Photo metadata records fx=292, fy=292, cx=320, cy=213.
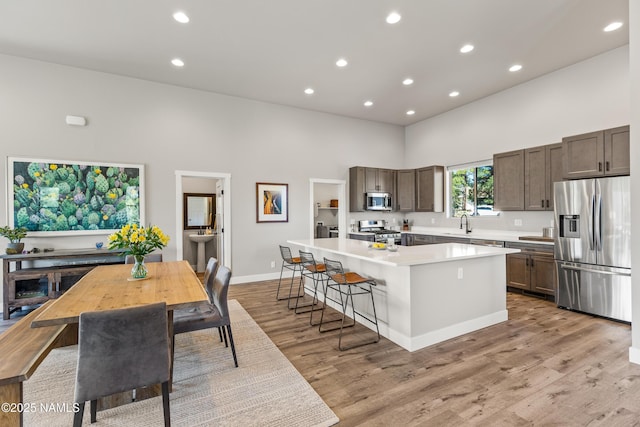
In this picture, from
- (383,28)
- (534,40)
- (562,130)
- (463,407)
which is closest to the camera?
(463,407)

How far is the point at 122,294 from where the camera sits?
7.30 ft

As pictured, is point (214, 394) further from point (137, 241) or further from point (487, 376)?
point (487, 376)

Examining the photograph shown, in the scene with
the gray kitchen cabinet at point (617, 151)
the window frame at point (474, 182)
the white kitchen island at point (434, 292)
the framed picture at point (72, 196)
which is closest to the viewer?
the white kitchen island at point (434, 292)

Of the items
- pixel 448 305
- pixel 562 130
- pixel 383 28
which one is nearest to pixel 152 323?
pixel 448 305

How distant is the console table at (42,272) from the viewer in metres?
3.82

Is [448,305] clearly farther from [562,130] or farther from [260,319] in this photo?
[562,130]

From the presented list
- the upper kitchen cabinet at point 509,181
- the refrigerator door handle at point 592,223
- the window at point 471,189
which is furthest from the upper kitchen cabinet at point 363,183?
the refrigerator door handle at point 592,223

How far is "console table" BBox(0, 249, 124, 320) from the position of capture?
382 cm

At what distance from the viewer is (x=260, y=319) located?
374cm

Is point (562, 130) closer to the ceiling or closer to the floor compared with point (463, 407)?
closer to the ceiling

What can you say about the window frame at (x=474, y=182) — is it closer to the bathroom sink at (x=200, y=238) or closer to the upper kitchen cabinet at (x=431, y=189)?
the upper kitchen cabinet at (x=431, y=189)

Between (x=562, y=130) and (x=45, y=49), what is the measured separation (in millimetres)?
7685

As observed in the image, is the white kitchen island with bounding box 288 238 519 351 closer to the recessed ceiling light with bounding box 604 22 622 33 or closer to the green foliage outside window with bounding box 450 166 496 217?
the green foliage outside window with bounding box 450 166 496 217

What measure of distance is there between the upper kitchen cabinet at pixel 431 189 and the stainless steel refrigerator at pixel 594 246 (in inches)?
103
